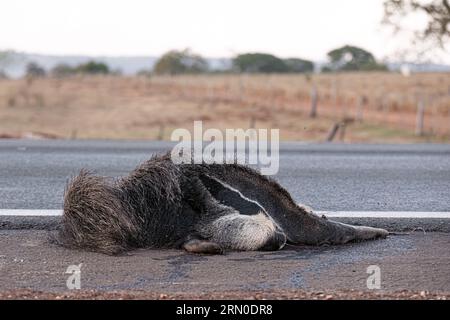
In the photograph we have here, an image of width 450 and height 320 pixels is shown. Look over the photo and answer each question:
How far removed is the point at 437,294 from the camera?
14.8ft

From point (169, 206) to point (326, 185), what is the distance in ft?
11.0

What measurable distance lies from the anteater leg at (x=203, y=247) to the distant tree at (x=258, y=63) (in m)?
54.6

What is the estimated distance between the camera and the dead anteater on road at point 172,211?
5512 mm

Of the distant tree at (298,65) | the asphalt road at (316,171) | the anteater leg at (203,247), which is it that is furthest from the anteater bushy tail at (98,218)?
the distant tree at (298,65)

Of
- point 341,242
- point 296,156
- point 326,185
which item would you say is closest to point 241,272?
point 341,242

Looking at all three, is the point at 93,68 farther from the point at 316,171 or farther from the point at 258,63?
the point at 316,171

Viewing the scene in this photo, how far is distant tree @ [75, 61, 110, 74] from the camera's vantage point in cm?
6462

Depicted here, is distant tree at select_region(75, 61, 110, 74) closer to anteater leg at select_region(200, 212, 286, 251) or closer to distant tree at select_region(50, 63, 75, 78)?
distant tree at select_region(50, 63, 75, 78)

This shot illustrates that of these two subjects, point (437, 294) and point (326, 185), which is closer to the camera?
→ point (437, 294)

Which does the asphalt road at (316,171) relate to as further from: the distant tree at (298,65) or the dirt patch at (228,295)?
the distant tree at (298,65)

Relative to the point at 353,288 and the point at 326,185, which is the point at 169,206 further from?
the point at 326,185

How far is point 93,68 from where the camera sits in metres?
65.6

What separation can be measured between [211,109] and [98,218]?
2700 cm

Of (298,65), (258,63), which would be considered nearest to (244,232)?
(258,63)
